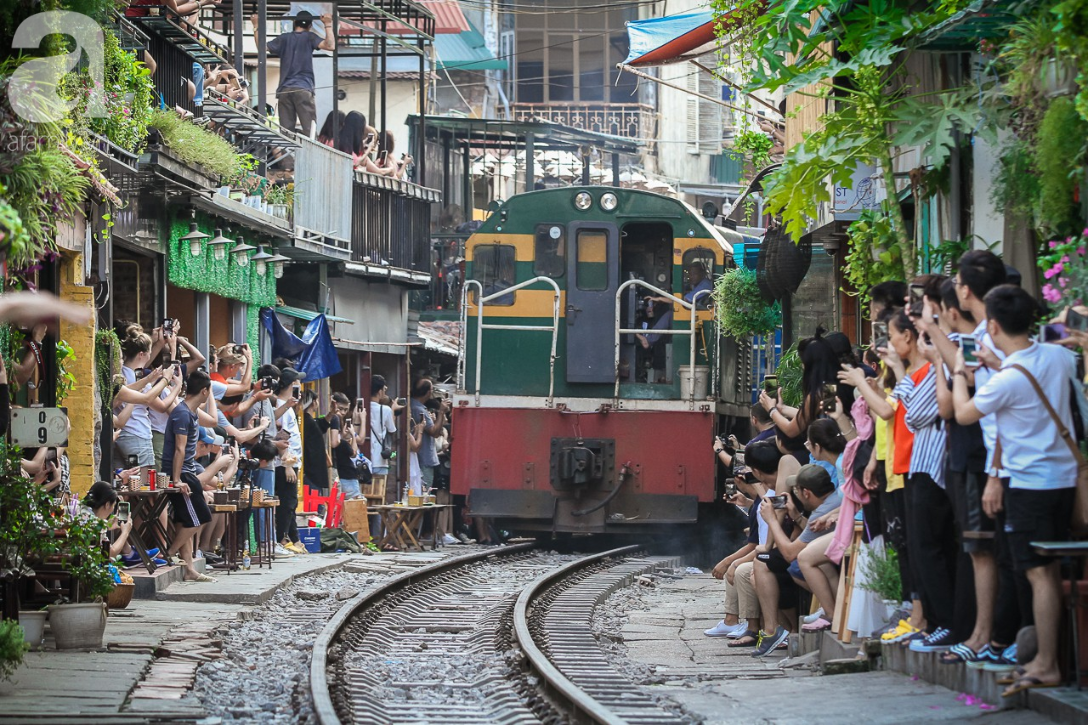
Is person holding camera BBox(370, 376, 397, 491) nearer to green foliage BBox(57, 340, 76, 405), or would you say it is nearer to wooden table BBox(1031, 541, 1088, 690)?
green foliage BBox(57, 340, 76, 405)

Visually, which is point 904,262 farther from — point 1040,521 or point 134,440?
point 134,440

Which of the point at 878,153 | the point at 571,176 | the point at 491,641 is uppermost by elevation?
the point at 571,176

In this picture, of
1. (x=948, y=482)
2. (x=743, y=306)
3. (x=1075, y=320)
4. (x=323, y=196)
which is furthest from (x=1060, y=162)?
(x=323, y=196)

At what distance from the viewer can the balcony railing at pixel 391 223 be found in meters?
23.8

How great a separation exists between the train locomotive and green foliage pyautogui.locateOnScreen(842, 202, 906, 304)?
5.15m

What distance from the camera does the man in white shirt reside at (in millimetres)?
6590

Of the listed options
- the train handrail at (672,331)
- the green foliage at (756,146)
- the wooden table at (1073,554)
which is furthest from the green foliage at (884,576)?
the green foliage at (756,146)

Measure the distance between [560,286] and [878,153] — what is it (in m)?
8.05

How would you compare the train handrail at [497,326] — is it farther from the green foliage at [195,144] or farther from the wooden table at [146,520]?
the wooden table at [146,520]

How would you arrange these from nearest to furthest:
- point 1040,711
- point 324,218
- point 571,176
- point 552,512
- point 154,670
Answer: point 1040,711, point 154,670, point 552,512, point 324,218, point 571,176

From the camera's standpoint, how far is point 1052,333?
736 centimetres

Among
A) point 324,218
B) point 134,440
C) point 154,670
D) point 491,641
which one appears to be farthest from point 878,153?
point 324,218

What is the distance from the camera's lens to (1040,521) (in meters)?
6.63

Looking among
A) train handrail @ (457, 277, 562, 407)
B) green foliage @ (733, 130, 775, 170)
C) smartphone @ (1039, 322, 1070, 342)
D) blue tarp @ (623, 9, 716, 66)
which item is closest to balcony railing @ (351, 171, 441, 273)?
train handrail @ (457, 277, 562, 407)
